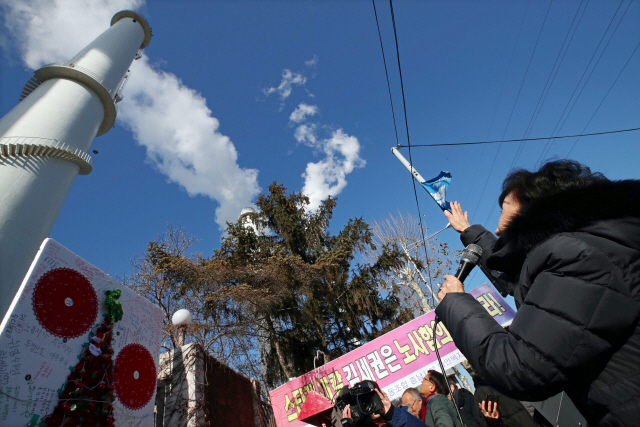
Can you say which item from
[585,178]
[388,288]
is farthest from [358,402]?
[388,288]

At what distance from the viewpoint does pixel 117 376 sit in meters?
4.24

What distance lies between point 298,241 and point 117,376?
11.7m

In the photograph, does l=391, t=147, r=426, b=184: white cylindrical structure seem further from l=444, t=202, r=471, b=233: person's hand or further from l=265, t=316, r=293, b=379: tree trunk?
l=265, t=316, r=293, b=379: tree trunk

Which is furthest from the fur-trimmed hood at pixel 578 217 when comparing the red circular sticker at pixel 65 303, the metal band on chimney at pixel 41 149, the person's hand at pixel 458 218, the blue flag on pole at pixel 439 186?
the metal band on chimney at pixel 41 149

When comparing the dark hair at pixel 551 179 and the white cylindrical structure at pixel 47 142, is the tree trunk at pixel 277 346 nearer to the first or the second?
the white cylindrical structure at pixel 47 142

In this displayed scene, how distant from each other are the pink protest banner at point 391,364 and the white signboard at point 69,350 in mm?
4510

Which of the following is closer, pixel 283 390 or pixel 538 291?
pixel 538 291

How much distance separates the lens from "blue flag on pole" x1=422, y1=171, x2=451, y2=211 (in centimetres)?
784

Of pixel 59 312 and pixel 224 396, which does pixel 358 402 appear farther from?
pixel 224 396

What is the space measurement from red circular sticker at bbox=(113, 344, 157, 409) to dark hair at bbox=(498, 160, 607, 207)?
5.30 metres

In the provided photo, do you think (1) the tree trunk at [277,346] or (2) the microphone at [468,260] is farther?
(1) the tree trunk at [277,346]

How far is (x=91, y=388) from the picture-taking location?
147 inches

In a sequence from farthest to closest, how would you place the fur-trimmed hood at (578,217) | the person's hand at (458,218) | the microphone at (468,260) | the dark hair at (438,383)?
the dark hair at (438,383) < the person's hand at (458,218) < the microphone at (468,260) < the fur-trimmed hood at (578,217)

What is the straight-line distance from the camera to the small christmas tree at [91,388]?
134 inches
